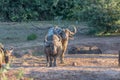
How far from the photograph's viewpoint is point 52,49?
51.3 ft

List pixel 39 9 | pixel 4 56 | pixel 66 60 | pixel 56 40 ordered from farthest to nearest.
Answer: pixel 39 9 → pixel 66 60 → pixel 56 40 → pixel 4 56

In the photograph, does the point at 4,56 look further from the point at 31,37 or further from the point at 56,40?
the point at 31,37

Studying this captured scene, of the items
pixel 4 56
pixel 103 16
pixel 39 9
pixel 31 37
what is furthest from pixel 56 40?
pixel 39 9

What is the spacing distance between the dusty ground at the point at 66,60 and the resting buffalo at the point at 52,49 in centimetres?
28

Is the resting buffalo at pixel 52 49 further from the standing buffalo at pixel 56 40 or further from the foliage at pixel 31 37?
the foliage at pixel 31 37

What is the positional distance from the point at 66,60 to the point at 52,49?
213cm

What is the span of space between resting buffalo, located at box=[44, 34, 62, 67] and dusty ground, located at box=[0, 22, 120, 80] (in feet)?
0.92

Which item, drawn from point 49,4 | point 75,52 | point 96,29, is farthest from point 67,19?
point 75,52

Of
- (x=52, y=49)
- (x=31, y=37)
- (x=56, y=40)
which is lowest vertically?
(x=31, y=37)

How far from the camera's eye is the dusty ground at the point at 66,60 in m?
13.2

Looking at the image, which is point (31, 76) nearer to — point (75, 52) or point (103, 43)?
point (75, 52)

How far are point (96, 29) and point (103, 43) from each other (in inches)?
111

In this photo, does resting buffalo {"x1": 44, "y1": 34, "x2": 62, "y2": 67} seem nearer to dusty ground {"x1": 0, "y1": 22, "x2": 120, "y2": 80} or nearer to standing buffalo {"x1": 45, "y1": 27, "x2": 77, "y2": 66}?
standing buffalo {"x1": 45, "y1": 27, "x2": 77, "y2": 66}

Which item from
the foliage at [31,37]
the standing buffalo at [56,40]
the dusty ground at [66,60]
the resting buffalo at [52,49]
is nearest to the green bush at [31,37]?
the foliage at [31,37]
